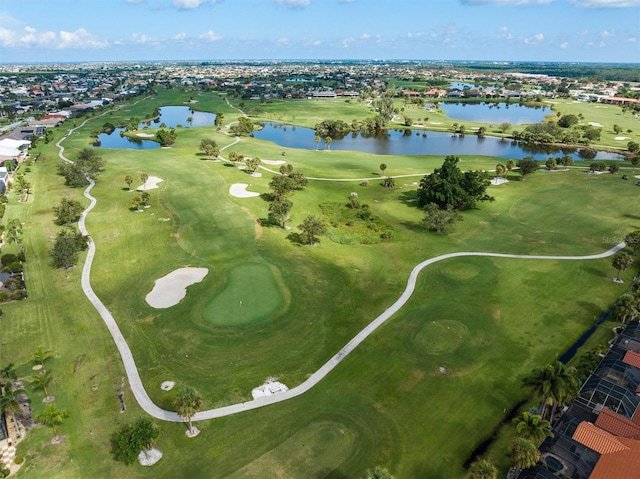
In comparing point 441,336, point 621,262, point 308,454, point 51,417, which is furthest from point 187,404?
point 621,262

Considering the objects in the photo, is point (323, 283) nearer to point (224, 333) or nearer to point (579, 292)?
point (224, 333)

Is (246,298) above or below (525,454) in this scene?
below

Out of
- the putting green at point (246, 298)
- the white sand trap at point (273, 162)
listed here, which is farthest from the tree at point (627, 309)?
the white sand trap at point (273, 162)

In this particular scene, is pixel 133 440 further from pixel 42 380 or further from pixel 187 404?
pixel 42 380

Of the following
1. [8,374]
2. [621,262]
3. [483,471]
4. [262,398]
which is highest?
[621,262]

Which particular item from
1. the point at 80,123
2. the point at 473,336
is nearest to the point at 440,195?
the point at 473,336

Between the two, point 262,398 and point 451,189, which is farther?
point 451,189

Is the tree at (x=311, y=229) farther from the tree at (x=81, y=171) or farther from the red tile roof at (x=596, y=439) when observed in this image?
the tree at (x=81, y=171)
